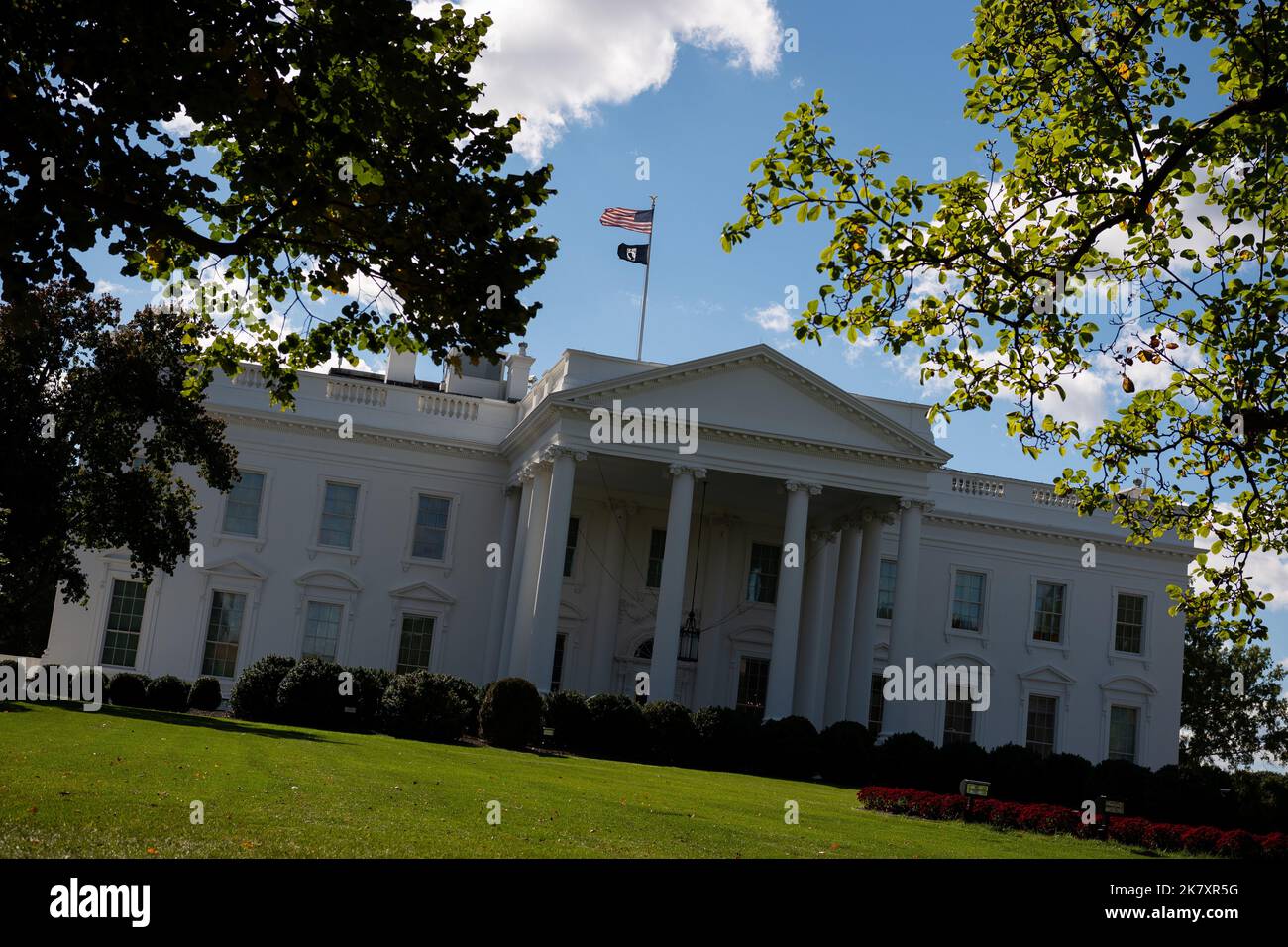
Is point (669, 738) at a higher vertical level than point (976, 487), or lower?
lower

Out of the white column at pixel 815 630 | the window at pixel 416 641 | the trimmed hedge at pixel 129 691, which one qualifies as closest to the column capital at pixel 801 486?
the white column at pixel 815 630

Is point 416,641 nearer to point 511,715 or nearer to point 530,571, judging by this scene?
point 530,571

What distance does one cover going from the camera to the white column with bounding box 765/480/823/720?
33.7m

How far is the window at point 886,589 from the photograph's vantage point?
42188 millimetres

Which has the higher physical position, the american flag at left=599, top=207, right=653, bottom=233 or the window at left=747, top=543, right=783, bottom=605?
the american flag at left=599, top=207, right=653, bottom=233

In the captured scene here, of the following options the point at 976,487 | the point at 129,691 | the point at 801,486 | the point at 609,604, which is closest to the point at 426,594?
the point at 609,604

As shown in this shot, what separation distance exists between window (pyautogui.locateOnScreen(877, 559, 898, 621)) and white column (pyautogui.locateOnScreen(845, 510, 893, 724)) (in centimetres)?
500

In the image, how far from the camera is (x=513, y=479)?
3919 cm

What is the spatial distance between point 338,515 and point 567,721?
1314cm

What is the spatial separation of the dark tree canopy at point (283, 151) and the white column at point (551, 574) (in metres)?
21.9

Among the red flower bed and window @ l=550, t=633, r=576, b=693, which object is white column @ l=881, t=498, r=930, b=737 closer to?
window @ l=550, t=633, r=576, b=693

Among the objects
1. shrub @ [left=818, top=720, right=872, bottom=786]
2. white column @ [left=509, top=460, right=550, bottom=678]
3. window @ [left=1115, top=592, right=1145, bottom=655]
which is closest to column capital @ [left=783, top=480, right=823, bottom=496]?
white column @ [left=509, top=460, right=550, bottom=678]

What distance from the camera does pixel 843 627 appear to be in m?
37.8
